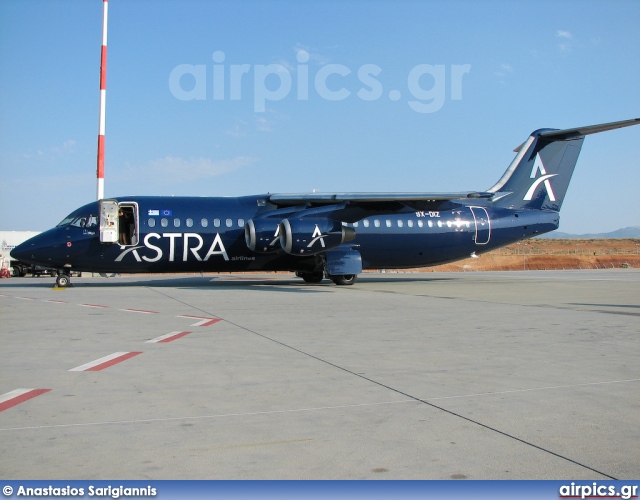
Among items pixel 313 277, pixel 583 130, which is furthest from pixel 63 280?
pixel 583 130

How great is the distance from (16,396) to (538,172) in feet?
83.8

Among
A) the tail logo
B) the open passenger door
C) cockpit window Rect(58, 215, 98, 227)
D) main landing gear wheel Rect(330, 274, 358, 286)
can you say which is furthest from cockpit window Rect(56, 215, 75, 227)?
the tail logo

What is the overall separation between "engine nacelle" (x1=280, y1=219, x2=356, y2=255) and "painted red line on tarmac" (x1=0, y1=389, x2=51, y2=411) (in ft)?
52.9

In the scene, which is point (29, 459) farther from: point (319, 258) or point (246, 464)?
point (319, 258)

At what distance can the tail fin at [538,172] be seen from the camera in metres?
27.3

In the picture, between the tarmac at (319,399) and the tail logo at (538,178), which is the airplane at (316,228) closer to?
the tail logo at (538,178)

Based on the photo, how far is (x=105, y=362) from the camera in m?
7.71

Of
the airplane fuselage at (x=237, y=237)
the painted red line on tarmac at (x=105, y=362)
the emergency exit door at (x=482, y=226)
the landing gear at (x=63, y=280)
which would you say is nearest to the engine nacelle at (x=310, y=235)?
the airplane fuselage at (x=237, y=237)

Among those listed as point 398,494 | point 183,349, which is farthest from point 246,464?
point 183,349

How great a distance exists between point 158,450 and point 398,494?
179 cm

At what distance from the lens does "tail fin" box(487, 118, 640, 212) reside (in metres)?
27.3

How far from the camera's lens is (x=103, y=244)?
73.7 ft

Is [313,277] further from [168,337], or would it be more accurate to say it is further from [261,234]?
→ [168,337]

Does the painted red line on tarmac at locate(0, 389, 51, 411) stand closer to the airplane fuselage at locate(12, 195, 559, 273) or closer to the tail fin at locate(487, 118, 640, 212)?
the airplane fuselage at locate(12, 195, 559, 273)
